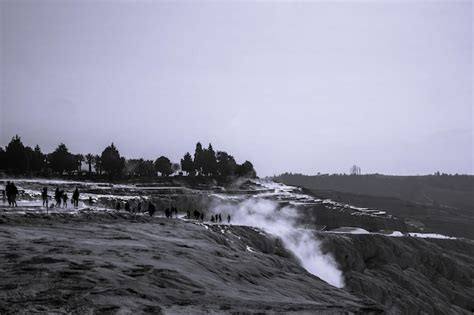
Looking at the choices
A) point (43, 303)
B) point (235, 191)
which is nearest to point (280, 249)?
point (43, 303)

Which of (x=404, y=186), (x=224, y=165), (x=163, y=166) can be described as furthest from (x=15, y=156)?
(x=404, y=186)

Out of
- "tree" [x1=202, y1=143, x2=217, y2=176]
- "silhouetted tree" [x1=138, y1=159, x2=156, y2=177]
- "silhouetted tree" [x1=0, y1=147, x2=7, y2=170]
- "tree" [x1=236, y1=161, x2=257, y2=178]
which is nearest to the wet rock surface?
"tree" [x1=236, y1=161, x2=257, y2=178]

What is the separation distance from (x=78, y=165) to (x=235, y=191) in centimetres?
2682

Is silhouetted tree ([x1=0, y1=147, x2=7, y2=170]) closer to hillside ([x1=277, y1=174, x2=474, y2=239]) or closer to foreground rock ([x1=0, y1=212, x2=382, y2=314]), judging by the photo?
foreground rock ([x1=0, y1=212, x2=382, y2=314])

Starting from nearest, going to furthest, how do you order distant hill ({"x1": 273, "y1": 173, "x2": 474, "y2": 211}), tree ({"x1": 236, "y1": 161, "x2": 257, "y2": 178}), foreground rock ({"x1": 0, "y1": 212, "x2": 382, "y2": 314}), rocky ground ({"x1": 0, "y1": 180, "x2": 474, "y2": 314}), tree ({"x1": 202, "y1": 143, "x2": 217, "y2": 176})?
1. foreground rock ({"x1": 0, "y1": 212, "x2": 382, "y2": 314})
2. rocky ground ({"x1": 0, "y1": 180, "x2": 474, "y2": 314})
3. tree ({"x1": 202, "y1": 143, "x2": 217, "y2": 176})
4. tree ({"x1": 236, "y1": 161, "x2": 257, "y2": 178})
5. distant hill ({"x1": 273, "y1": 173, "x2": 474, "y2": 211})

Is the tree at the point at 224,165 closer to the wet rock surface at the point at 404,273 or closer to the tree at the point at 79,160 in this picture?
the tree at the point at 79,160

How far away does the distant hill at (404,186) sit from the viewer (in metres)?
138

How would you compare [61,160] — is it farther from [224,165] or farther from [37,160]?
[224,165]

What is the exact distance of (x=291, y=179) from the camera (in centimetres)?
17212

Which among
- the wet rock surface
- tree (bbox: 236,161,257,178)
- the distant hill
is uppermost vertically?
tree (bbox: 236,161,257,178)

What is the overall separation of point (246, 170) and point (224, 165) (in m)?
3.89

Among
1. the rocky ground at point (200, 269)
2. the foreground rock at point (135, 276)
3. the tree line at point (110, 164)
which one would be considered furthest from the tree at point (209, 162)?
the foreground rock at point (135, 276)

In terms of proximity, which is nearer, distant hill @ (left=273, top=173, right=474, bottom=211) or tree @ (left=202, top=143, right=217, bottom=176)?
tree @ (left=202, top=143, right=217, bottom=176)

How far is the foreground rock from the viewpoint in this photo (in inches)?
365
